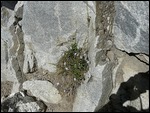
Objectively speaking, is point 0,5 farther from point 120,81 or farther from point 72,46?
point 120,81

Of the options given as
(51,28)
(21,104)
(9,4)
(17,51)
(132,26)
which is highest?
(9,4)

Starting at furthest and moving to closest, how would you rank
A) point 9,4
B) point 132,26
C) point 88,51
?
→ 1. point 9,4
2. point 88,51
3. point 132,26

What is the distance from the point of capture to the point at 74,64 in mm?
10000

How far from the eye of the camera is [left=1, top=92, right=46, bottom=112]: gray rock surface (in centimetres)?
1013

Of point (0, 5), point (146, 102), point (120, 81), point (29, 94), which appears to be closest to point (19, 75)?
point (29, 94)

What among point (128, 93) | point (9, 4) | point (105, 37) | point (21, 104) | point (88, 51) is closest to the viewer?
point (128, 93)

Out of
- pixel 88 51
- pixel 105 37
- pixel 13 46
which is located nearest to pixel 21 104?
pixel 13 46

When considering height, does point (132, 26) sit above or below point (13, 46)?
above

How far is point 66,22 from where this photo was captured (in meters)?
9.83

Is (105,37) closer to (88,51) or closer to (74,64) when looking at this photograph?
(88,51)

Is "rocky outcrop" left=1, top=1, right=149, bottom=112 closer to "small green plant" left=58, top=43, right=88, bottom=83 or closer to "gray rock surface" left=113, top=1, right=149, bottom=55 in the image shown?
"gray rock surface" left=113, top=1, right=149, bottom=55

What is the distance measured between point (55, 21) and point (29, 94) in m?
2.20

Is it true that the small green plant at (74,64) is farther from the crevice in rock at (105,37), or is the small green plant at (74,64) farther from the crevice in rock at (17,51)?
the crevice in rock at (17,51)

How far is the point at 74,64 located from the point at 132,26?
195cm
